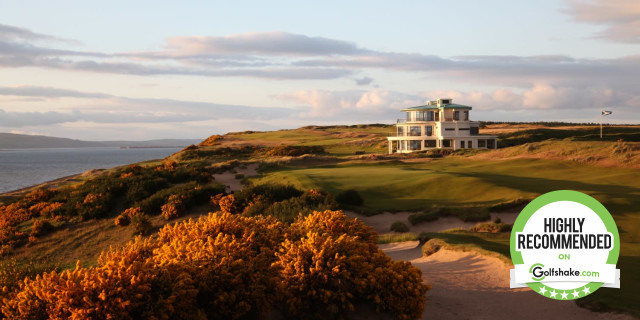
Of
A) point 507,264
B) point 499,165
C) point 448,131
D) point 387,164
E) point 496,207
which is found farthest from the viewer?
point 448,131

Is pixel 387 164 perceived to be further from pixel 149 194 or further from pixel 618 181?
pixel 149 194

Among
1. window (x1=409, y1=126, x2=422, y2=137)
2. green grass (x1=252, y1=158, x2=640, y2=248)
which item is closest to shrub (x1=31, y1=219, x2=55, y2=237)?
green grass (x1=252, y1=158, x2=640, y2=248)

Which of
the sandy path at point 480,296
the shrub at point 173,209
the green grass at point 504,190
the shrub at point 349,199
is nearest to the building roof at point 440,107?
the green grass at point 504,190

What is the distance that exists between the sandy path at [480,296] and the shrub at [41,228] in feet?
57.3

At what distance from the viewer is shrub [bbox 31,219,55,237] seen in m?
22.5

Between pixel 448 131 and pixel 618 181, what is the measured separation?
131 feet

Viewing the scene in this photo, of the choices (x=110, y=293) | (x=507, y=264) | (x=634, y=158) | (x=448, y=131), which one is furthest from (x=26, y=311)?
(x=448, y=131)

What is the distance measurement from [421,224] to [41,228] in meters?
16.6

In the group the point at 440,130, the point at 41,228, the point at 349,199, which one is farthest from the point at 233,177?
the point at 440,130

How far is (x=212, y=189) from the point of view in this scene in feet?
82.1

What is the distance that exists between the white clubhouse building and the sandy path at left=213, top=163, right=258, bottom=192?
31020mm

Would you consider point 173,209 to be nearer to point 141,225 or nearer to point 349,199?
point 141,225

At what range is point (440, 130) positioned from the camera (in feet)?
228

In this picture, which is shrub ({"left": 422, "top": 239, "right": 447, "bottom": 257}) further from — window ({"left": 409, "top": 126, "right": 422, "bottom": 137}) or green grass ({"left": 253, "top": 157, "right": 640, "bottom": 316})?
window ({"left": 409, "top": 126, "right": 422, "bottom": 137})
